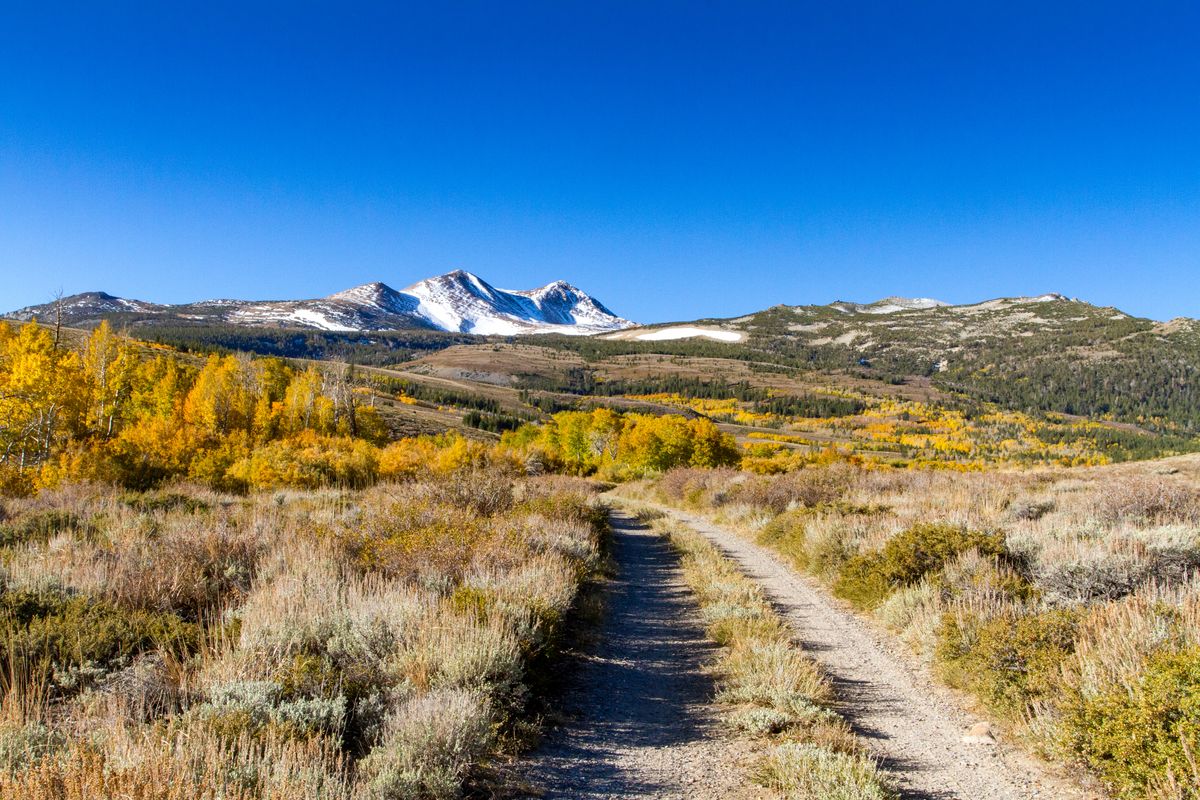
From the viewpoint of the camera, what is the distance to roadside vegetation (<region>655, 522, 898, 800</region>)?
15.2 feet

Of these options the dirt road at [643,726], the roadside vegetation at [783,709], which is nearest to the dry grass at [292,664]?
the dirt road at [643,726]

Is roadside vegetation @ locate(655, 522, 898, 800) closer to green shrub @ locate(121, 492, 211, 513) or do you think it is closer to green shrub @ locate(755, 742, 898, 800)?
green shrub @ locate(755, 742, 898, 800)

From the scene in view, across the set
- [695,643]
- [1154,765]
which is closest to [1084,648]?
[1154,765]

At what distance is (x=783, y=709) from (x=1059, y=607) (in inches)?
173

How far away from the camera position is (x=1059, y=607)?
303 inches

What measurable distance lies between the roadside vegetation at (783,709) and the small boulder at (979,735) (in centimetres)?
118

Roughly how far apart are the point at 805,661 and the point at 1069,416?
22793 cm

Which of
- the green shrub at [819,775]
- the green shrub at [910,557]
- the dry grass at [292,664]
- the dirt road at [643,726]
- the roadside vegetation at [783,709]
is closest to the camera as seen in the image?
the dry grass at [292,664]

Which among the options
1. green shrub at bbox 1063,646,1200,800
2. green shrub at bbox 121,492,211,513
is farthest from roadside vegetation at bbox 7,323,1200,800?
green shrub at bbox 121,492,211,513

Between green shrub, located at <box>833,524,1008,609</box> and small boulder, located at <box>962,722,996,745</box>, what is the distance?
4019 millimetres

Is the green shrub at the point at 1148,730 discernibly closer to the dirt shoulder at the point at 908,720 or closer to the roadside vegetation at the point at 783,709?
the dirt shoulder at the point at 908,720

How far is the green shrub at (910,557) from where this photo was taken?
32.6 feet

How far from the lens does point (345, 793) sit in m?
3.81

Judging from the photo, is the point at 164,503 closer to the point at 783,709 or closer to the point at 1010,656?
the point at 783,709
